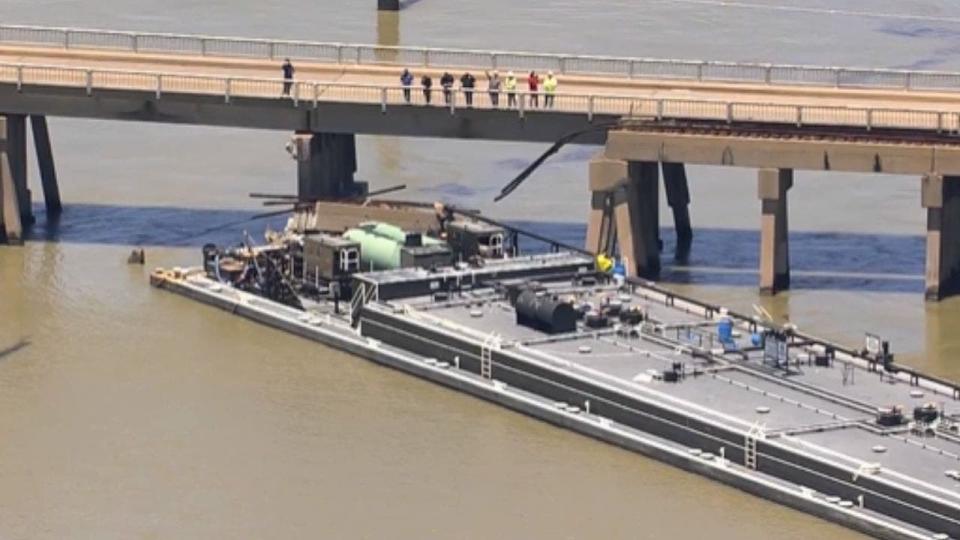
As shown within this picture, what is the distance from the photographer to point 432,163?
310 feet

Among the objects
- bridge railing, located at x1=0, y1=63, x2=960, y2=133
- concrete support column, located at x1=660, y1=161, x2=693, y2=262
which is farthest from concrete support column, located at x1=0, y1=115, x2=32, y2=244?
concrete support column, located at x1=660, y1=161, x2=693, y2=262

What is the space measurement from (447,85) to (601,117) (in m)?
4.36

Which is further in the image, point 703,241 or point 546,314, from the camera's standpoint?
point 703,241

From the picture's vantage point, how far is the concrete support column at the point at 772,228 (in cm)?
7812

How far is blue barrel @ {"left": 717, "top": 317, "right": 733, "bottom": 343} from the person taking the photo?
6950 centimetres

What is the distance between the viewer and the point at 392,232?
78.7 meters

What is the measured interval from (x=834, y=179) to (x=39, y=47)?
21.9 metres

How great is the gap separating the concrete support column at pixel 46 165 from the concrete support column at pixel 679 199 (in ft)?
52.1

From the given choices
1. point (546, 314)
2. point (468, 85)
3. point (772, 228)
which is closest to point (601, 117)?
point (468, 85)

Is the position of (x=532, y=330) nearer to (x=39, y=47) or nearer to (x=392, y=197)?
(x=392, y=197)

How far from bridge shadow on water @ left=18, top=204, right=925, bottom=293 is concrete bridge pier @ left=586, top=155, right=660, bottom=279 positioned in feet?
3.22

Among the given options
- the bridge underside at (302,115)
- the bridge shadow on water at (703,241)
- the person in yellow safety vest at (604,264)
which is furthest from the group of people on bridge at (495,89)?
the person in yellow safety vest at (604,264)

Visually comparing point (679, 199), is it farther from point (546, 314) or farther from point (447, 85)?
point (546, 314)

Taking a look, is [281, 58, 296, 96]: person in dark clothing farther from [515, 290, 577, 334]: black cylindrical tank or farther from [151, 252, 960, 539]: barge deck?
[515, 290, 577, 334]: black cylindrical tank
